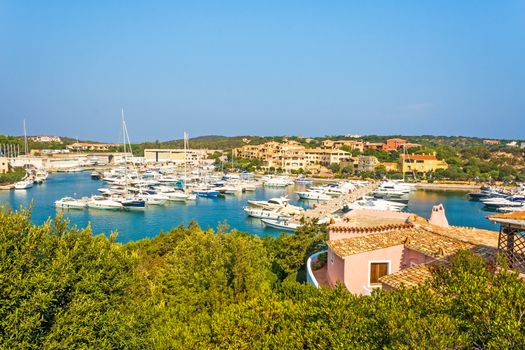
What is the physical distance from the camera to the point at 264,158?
3866 inches

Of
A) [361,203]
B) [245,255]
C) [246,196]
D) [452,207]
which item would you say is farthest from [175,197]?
[245,255]

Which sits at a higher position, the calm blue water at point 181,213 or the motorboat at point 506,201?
the motorboat at point 506,201

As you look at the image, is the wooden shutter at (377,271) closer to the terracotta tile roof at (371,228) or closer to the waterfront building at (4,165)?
the terracotta tile roof at (371,228)

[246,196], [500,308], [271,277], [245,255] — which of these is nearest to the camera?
[500,308]

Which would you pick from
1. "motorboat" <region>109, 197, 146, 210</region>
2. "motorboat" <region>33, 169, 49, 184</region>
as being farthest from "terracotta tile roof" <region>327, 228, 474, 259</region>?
"motorboat" <region>33, 169, 49, 184</region>

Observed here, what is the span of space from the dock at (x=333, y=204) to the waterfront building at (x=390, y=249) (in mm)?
21448

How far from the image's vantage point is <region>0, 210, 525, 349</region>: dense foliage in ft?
14.0

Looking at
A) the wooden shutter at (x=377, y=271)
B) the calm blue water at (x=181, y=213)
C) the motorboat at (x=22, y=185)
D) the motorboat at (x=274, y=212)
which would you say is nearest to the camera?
the wooden shutter at (x=377, y=271)

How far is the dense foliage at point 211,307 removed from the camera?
4.28m

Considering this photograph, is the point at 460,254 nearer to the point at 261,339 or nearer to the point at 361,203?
the point at 261,339

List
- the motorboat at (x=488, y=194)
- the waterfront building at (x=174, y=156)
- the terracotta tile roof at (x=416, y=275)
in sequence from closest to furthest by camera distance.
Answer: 1. the terracotta tile roof at (x=416, y=275)
2. the motorboat at (x=488, y=194)
3. the waterfront building at (x=174, y=156)

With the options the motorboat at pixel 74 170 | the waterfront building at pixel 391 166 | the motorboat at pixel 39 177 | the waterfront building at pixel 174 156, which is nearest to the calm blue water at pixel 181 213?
the motorboat at pixel 39 177

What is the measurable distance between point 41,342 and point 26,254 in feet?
4.57

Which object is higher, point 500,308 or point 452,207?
point 500,308
